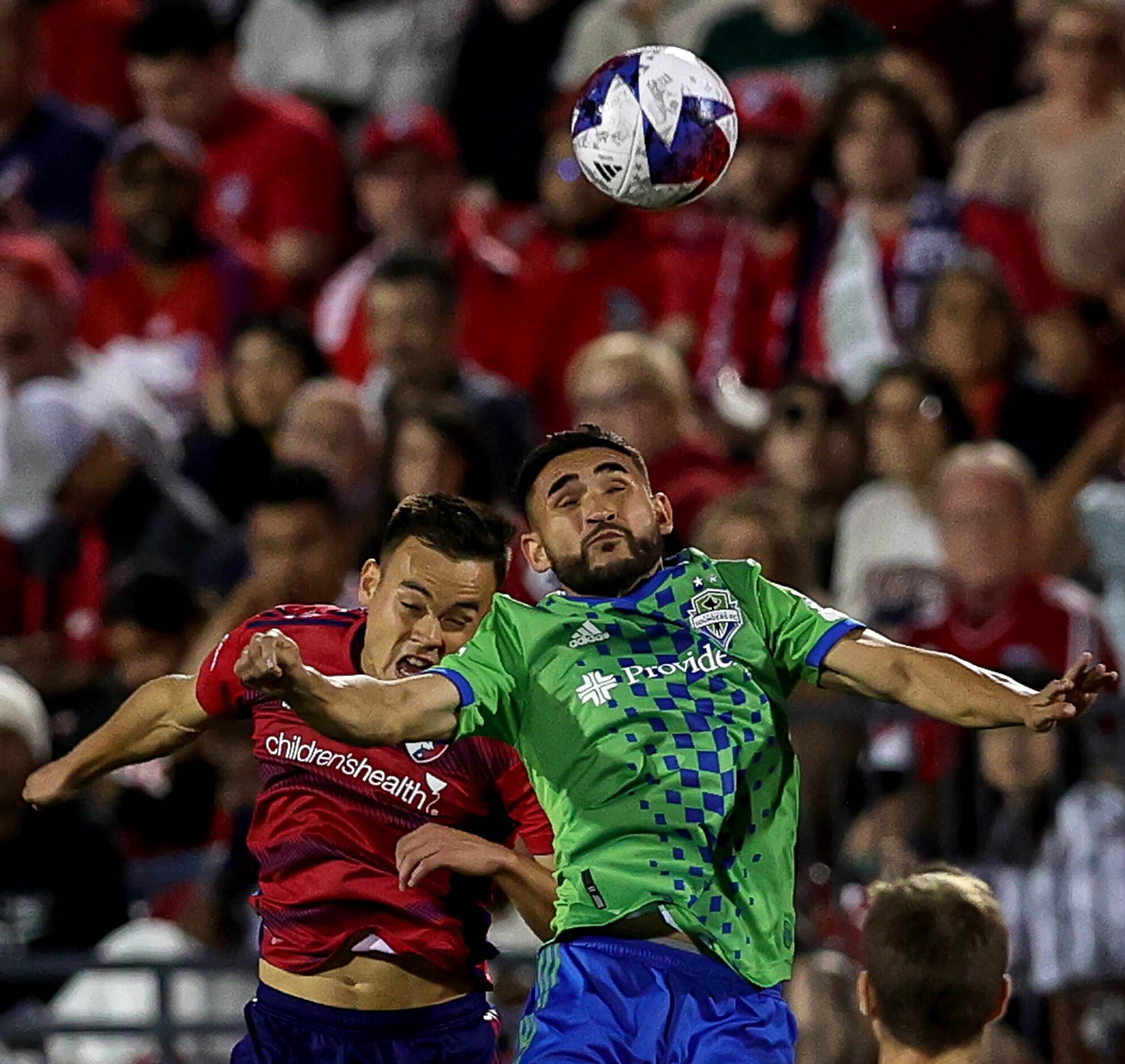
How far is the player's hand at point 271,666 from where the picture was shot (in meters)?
4.54

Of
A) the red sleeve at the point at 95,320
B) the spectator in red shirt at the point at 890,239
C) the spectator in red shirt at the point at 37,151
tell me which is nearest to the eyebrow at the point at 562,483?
the spectator in red shirt at the point at 890,239

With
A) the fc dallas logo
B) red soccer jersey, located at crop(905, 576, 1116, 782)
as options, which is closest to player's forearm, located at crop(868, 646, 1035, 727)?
the fc dallas logo

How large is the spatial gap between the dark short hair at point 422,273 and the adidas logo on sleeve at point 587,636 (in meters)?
5.17

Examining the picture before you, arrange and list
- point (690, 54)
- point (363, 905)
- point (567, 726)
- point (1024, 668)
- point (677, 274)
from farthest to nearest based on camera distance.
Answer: point (677, 274) → point (1024, 668) → point (690, 54) → point (363, 905) → point (567, 726)

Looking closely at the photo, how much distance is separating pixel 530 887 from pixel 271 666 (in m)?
0.96

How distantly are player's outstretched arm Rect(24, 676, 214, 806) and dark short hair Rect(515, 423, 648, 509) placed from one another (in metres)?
0.86

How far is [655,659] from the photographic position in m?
5.14

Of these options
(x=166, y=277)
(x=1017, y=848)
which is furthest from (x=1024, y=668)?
(x=166, y=277)

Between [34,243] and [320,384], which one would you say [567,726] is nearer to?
[320,384]

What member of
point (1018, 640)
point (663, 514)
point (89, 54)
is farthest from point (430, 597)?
point (89, 54)

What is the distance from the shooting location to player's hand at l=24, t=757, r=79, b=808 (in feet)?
18.0

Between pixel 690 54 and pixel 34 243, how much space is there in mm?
5361

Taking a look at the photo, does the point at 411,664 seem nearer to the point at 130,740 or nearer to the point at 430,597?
the point at 430,597

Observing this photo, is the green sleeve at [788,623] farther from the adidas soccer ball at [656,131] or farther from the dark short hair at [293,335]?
the dark short hair at [293,335]
